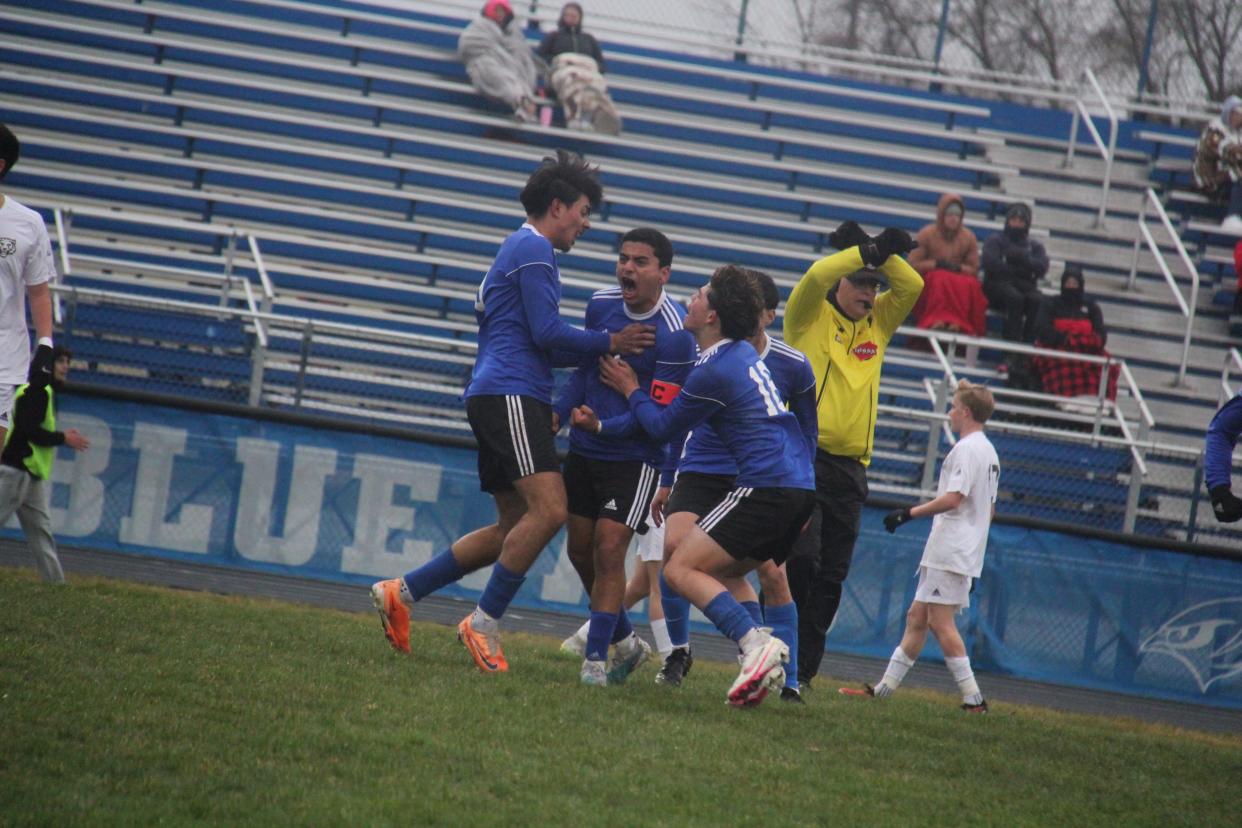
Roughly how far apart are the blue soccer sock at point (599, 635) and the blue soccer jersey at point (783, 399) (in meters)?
0.83

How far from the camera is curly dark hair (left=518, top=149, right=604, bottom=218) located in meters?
6.41

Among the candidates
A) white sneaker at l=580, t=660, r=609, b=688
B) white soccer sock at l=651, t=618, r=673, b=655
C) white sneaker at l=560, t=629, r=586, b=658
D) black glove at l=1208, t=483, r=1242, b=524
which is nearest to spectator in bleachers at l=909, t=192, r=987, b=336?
white soccer sock at l=651, t=618, r=673, b=655

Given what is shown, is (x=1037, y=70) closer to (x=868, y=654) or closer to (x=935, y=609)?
(x=868, y=654)

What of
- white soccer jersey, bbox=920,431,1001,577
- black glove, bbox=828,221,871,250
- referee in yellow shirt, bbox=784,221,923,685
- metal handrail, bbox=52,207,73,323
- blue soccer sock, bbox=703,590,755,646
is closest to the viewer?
blue soccer sock, bbox=703,590,755,646

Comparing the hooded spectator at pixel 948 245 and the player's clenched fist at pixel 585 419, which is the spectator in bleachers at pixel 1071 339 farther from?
the player's clenched fist at pixel 585 419

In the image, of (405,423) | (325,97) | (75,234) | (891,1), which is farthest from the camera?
(891,1)

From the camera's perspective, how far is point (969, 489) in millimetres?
8141

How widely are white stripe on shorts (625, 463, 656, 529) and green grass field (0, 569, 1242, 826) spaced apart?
30.5 inches

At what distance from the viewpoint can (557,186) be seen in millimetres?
6410

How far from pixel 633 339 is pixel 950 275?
9952mm

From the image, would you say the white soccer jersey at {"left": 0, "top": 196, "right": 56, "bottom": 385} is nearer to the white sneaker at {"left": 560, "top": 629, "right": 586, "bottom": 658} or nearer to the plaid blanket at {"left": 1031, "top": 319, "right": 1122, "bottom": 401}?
the white sneaker at {"left": 560, "top": 629, "right": 586, "bottom": 658}

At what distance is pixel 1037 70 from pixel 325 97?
15124 mm

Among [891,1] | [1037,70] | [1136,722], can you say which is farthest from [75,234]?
[1037,70]

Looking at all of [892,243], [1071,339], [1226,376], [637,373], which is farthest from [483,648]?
[1226,376]
